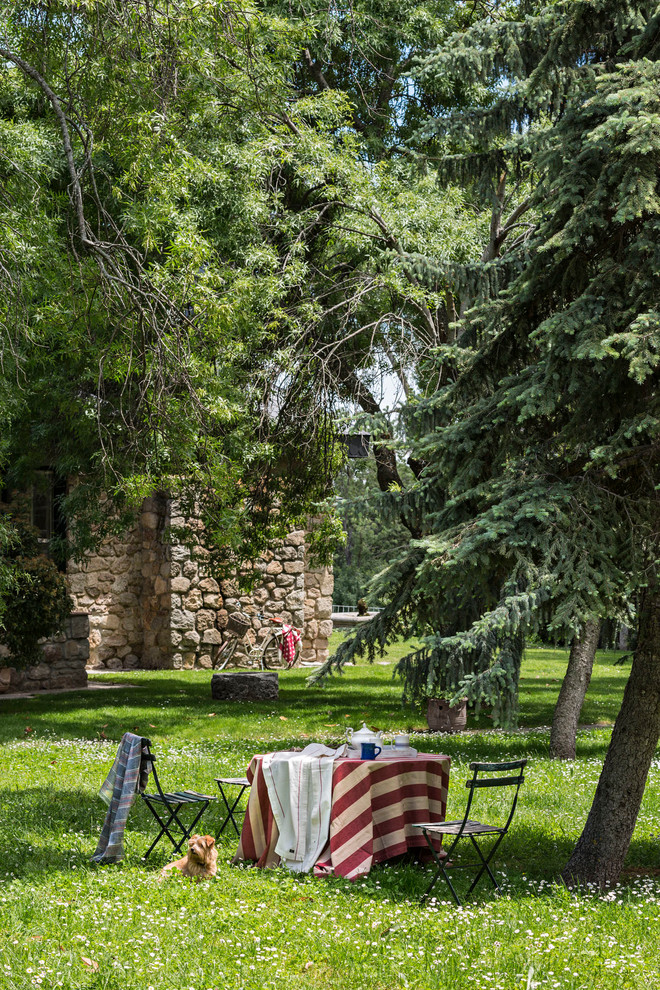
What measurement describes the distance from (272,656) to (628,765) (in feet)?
46.3

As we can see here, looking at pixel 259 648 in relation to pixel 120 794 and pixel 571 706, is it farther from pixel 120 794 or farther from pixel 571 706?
pixel 120 794

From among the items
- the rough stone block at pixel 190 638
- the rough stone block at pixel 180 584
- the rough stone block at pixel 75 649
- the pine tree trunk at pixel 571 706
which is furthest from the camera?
the rough stone block at pixel 190 638

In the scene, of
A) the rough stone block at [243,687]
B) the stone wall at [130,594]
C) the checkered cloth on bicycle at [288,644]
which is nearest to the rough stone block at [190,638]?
the stone wall at [130,594]

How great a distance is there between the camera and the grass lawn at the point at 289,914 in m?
4.75

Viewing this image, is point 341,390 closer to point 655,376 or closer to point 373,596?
point 373,596

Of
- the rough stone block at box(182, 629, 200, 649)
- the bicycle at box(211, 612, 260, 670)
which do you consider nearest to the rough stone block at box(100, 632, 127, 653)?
the rough stone block at box(182, 629, 200, 649)

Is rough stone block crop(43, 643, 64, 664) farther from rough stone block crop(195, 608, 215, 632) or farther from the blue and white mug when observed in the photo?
the blue and white mug

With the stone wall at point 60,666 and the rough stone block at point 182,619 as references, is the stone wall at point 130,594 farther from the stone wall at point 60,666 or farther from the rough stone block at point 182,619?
the stone wall at point 60,666

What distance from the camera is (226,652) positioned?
64.0ft

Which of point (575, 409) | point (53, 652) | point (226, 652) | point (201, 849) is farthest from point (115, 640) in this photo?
point (575, 409)

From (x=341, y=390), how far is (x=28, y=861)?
729 centimetres

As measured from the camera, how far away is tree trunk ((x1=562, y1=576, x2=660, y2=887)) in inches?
245

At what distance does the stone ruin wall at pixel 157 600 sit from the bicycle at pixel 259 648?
5.9 inches

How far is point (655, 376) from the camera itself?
582 cm
